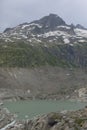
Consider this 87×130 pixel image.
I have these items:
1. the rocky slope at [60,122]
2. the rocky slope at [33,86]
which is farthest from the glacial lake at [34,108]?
the rocky slope at [33,86]

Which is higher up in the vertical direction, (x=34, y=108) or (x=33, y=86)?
(x=34, y=108)

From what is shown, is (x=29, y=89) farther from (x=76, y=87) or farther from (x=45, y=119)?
(x=45, y=119)

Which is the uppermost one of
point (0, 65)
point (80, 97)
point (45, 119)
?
point (45, 119)

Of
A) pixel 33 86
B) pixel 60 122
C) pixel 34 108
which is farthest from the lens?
pixel 33 86

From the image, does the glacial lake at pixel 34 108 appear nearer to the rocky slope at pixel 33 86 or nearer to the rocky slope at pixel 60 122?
the rocky slope at pixel 60 122

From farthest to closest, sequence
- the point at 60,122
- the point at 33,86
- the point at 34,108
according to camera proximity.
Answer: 1. the point at 33,86
2. the point at 34,108
3. the point at 60,122

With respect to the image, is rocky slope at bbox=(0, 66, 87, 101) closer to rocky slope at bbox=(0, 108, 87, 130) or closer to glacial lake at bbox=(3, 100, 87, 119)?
glacial lake at bbox=(3, 100, 87, 119)

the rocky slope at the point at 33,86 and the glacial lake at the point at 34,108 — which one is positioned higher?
the glacial lake at the point at 34,108

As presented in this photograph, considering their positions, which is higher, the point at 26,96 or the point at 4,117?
the point at 4,117

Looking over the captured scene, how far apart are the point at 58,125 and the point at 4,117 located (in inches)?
899

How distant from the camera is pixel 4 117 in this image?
63688 mm

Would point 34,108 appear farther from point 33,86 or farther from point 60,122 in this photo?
point 33,86

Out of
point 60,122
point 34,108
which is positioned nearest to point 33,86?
point 34,108

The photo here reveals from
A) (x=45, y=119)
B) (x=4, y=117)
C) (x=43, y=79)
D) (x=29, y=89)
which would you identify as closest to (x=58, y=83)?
(x=43, y=79)
